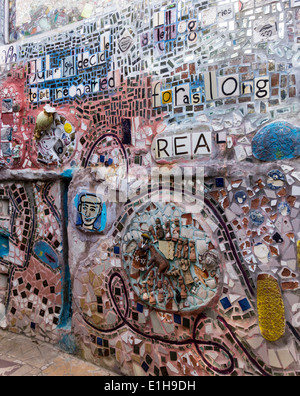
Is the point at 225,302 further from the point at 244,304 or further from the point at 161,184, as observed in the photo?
the point at 161,184

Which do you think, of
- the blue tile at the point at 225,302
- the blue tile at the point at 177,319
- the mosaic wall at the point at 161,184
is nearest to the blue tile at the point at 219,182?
the mosaic wall at the point at 161,184

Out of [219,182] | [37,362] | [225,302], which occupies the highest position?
[219,182]

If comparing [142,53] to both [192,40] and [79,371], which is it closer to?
[192,40]

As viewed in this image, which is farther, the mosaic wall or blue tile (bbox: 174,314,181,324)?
blue tile (bbox: 174,314,181,324)

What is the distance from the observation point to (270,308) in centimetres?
212

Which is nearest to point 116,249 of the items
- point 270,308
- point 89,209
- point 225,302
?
point 89,209

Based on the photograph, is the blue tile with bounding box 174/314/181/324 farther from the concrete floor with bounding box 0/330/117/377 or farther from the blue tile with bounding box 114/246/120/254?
the concrete floor with bounding box 0/330/117/377

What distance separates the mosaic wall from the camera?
2.15 meters

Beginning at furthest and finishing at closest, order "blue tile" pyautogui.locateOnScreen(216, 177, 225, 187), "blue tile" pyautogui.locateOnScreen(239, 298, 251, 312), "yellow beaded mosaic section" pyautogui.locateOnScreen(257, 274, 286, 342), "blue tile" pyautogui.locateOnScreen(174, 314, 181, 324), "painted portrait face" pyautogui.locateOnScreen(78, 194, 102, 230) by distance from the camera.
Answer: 1. "painted portrait face" pyautogui.locateOnScreen(78, 194, 102, 230)
2. "blue tile" pyautogui.locateOnScreen(174, 314, 181, 324)
3. "blue tile" pyautogui.locateOnScreen(216, 177, 225, 187)
4. "blue tile" pyautogui.locateOnScreen(239, 298, 251, 312)
5. "yellow beaded mosaic section" pyautogui.locateOnScreen(257, 274, 286, 342)

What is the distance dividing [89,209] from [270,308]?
5.41 feet

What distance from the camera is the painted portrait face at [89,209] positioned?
2.93 m

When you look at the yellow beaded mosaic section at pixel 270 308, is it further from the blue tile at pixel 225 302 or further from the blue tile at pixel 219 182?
the blue tile at pixel 219 182

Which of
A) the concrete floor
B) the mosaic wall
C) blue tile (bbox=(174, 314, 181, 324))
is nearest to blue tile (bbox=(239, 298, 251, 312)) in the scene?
the mosaic wall
